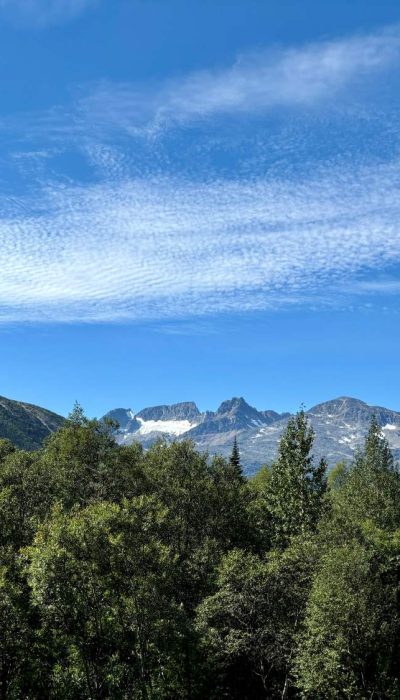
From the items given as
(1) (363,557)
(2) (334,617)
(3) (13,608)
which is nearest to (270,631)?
(2) (334,617)

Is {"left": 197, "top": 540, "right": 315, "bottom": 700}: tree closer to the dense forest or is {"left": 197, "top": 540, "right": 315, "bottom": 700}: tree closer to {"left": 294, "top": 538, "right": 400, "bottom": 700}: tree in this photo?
the dense forest

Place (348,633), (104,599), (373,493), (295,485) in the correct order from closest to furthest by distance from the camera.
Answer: (104,599)
(348,633)
(295,485)
(373,493)

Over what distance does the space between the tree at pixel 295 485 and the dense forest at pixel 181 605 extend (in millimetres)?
747

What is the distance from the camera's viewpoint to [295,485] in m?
61.0

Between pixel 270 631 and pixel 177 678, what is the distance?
293 inches

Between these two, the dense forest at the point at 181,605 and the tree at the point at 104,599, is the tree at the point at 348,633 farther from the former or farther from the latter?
the tree at the point at 104,599

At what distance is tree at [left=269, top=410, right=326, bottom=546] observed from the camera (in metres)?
59.4

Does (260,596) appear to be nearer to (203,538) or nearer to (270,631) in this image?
(270,631)

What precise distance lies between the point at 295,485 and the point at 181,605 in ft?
79.0

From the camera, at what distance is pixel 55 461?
6994 cm

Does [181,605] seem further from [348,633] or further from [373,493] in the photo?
[373,493]

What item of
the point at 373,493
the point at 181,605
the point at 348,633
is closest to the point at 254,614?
the point at 181,605

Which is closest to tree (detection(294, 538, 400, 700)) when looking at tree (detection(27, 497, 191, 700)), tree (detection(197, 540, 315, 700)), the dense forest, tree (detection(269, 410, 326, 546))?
the dense forest

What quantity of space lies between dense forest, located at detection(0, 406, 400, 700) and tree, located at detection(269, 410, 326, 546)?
747 mm
